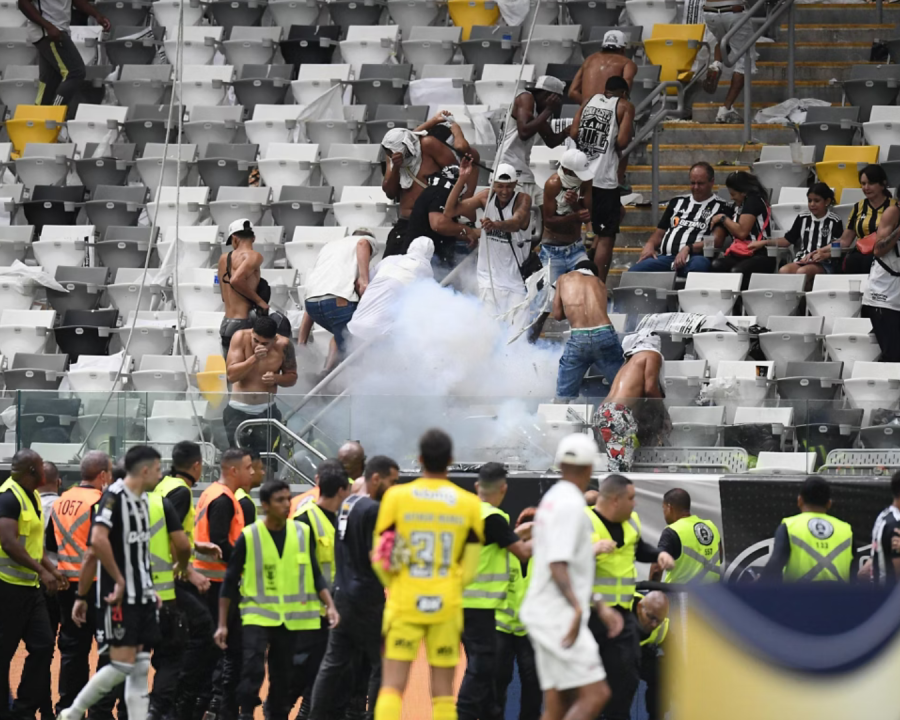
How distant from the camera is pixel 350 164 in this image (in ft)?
53.7

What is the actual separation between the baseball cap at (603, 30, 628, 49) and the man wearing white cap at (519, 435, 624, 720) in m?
7.80

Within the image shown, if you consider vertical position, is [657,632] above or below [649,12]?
below

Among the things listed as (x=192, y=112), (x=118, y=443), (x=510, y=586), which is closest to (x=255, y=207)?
(x=192, y=112)

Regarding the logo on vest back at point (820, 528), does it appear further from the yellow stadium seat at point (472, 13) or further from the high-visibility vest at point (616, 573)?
the yellow stadium seat at point (472, 13)

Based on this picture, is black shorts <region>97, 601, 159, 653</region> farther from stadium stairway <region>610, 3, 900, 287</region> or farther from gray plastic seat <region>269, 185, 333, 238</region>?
Answer: gray plastic seat <region>269, 185, 333, 238</region>

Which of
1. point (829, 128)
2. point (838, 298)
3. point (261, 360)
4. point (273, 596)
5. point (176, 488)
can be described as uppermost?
point (829, 128)

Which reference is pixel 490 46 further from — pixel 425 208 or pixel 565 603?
pixel 565 603

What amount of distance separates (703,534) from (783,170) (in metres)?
5.96

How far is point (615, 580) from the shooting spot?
9.04 m

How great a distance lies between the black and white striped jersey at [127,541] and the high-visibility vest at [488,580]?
1.72 meters

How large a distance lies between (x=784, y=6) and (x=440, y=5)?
3.80m

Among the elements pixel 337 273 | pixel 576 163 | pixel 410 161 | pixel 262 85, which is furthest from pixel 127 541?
pixel 262 85

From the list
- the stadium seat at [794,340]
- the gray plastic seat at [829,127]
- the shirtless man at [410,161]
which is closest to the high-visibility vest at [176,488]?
the shirtless man at [410,161]

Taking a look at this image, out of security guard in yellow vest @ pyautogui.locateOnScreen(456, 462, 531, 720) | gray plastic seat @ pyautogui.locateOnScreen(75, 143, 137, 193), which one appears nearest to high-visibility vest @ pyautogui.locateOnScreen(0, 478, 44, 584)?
security guard in yellow vest @ pyautogui.locateOnScreen(456, 462, 531, 720)
